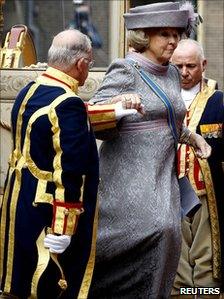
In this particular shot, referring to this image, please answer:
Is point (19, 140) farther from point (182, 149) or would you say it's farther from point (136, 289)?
point (182, 149)

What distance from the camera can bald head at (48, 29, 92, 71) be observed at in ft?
20.1

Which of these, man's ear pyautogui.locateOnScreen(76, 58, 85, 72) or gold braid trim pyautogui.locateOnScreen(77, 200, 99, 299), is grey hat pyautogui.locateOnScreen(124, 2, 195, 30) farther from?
gold braid trim pyautogui.locateOnScreen(77, 200, 99, 299)

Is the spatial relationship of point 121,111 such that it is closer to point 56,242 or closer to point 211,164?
point 56,242

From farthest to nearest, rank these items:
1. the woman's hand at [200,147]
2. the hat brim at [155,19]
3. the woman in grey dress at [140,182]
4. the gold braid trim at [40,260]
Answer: the woman's hand at [200,147], the hat brim at [155,19], the woman in grey dress at [140,182], the gold braid trim at [40,260]

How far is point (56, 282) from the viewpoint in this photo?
240 inches

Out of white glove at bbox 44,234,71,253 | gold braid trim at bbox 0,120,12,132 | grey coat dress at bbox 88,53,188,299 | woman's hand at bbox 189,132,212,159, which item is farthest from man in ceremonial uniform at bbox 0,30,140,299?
gold braid trim at bbox 0,120,12,132

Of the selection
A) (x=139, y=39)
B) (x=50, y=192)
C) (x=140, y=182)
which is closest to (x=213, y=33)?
(x=139, y=39)

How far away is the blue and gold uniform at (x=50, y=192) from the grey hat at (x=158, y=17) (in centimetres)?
58

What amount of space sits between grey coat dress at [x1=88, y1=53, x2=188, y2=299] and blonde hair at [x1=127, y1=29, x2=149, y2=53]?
0.28ft

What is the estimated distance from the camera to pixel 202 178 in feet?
26.9

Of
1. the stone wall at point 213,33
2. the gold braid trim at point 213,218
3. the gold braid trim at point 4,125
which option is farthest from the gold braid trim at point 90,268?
the stone wall at point 213,33

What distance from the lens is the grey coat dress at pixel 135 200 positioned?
6500 mm

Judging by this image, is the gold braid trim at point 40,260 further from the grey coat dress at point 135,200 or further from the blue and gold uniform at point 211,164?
the blue and gold uniform at point 211,164

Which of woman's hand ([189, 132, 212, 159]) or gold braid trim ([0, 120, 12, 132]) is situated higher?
woman's hand ([189, 132, 212, 159])
